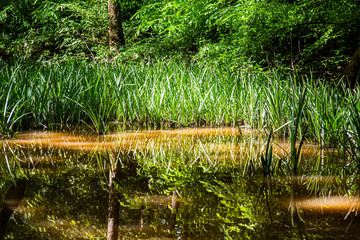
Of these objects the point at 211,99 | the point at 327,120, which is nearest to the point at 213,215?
the point at 327,120

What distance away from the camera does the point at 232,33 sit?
5723 mm

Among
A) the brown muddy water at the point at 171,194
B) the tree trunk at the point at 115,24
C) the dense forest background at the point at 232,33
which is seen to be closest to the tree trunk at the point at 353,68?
the dense forest background at the point at 232,33

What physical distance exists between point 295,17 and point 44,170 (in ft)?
14.4

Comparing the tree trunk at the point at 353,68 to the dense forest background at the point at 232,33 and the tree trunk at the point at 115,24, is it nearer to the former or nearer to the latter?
the dense forest background at the point at 232,33

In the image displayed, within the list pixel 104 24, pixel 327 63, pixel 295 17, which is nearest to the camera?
pixel 295 17

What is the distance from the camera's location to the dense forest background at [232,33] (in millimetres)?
4289

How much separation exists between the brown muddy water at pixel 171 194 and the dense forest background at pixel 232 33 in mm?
848

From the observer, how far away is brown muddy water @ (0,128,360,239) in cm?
79

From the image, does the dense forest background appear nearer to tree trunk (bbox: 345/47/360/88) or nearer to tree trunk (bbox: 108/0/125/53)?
tree trunk (bbox: 108/0/125/53)

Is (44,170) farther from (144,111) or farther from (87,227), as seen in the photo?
(144,111)

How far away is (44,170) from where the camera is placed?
134cm

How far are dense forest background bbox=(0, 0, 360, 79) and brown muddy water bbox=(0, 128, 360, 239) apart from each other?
2.78ft

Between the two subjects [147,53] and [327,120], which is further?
[147,53]

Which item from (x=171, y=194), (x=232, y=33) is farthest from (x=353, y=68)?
(x=232, y=33)
